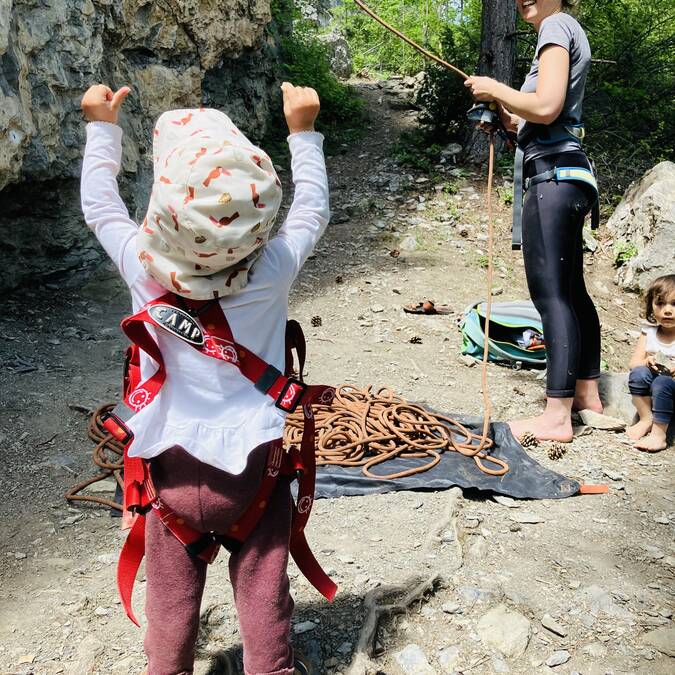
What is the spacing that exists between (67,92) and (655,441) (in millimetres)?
4344

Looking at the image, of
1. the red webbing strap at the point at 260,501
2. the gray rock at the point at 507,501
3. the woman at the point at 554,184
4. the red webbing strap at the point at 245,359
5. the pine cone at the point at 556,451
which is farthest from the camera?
the pine cone at the point at 556,451

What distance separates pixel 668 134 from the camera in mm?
8734

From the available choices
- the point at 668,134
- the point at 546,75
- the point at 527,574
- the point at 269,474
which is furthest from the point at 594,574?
the point at 668,134

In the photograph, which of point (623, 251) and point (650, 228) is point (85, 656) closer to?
point (650, 228)

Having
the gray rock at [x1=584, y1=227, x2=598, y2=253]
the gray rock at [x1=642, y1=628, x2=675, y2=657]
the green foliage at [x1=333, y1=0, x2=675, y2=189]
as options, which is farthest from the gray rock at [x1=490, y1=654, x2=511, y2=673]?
the green foliage at [x1=333, y1=0, x2=675, y2=189]

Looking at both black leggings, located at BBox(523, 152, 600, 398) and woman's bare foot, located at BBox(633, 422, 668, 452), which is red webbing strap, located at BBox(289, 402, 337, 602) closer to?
black leggings, located at BBox(523, 152, 600, 398)

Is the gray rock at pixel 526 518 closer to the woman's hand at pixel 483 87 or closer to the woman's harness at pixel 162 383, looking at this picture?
the woman's harness at pixel 162 383

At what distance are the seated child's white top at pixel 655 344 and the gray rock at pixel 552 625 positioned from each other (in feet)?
6.35

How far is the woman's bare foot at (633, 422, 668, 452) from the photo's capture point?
3695 millimetres

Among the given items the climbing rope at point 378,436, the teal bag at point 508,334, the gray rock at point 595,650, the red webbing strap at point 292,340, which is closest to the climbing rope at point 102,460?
the climbing rope at point 378,436

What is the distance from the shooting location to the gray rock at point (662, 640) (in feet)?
7.42

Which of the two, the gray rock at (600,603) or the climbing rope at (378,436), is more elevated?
the gray rock at (600,603)

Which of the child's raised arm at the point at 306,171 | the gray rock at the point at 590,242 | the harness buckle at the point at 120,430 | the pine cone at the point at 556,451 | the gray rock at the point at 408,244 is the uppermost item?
the child's raised arm at the point at 306,171

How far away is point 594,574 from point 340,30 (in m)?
13.6
